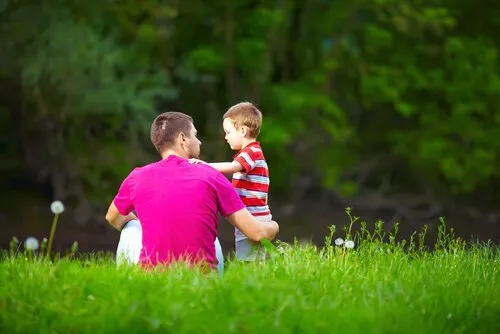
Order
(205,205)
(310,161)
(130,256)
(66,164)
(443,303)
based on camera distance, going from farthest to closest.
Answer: (310,161) → (66,164) → (130,256) → (205,205) → (443,303)

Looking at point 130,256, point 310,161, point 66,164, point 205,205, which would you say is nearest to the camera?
point 205,205

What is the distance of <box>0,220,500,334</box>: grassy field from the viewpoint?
3.83 meters

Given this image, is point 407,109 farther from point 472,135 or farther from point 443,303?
point 443,303

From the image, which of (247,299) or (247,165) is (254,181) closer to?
(247,165)

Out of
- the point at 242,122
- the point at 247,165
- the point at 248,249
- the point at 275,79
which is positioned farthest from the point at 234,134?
the point at 275,79

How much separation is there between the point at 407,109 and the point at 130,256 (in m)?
12.2

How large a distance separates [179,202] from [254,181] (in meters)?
1.00

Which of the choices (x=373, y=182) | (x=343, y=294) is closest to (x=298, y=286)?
(x=343, y=294)

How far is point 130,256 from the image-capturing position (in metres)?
5.03

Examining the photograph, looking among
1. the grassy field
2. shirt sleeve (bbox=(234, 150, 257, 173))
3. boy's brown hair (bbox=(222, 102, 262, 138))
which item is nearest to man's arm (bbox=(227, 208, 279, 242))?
the grassy field

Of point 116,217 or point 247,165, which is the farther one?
point 247,165

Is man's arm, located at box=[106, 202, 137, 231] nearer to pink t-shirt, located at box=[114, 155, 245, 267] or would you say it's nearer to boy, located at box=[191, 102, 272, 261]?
pink t-shirt, located at box=[114, 155, 245, 267]

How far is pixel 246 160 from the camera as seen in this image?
5.43 metres

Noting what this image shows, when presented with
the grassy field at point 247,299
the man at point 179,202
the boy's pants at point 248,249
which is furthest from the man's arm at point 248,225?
the boy's pants at point 248,249
